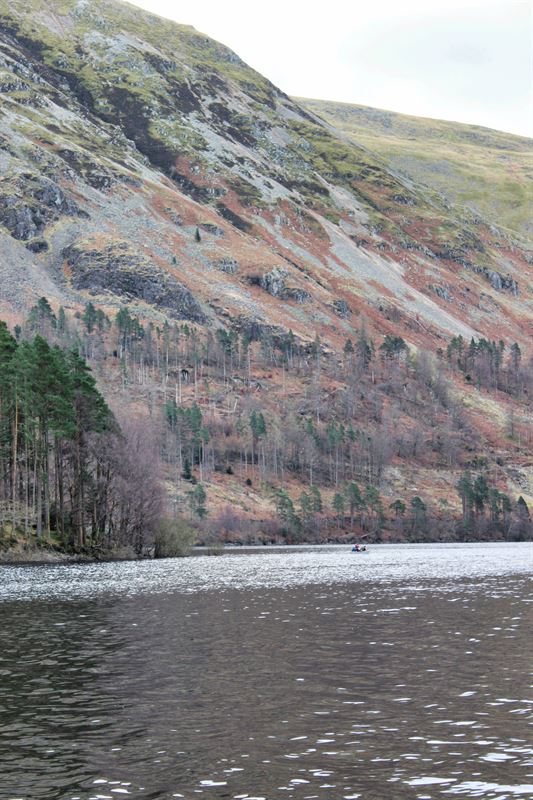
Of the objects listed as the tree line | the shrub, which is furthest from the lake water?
the shrub

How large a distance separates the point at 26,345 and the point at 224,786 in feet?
256

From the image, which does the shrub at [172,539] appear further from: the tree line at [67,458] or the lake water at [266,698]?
the lake water at [266,698]

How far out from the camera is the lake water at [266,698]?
57.2ft

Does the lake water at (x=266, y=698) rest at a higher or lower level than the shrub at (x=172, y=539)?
lower

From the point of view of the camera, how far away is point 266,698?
25.1 meters

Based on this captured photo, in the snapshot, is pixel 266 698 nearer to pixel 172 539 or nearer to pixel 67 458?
pixel 67 458

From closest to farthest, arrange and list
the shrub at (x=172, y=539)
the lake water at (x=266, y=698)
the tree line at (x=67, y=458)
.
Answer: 1. the lake water at (x=266, y=698)
2. the tree line at (x=67, y=458)
3. the shrub at (x=172, y=539)

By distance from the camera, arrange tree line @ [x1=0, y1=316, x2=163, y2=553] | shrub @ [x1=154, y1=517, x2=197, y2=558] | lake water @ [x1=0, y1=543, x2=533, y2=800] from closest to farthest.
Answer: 1. lake water @ [x1=0, y1=543, x2=533, y2=800]
2. tree line @ [x1=0, y1=316, x2=163, y2=553]
3. shrub @ [x1=154, y1=517, x2=197, y2=558]

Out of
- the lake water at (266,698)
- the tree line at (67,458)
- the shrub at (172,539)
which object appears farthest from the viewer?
the shrub at (172,539)

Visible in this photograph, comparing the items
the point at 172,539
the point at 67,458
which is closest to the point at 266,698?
the point at 67,458

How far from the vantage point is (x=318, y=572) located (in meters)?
82.3

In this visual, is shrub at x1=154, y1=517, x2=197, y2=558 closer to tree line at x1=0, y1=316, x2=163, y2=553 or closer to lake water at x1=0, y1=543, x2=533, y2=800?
tree line at x1=0, y1=316, x2=163, y2=553

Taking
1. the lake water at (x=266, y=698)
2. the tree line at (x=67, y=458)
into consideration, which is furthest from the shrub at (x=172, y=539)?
the lake water at (x=266, y=698)

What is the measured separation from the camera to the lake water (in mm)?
17438
